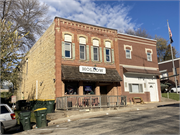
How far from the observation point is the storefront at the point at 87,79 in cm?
1732

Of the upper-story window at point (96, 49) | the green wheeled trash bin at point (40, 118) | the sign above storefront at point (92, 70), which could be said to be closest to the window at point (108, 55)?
the upper-story window at point (96, 49)

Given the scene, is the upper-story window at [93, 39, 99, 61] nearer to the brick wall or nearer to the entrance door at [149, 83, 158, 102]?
the brick wall

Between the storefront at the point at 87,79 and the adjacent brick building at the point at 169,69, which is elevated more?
the adjacent brick building at the point at 169,69

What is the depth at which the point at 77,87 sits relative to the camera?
18.6 metres

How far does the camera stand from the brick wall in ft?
59.6

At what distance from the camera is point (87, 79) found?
17641 millimetres

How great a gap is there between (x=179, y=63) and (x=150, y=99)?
14.8m

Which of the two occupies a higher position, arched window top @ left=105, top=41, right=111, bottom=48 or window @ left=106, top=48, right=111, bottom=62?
arched window top @ left=105, top=41, right=111, bottom=48

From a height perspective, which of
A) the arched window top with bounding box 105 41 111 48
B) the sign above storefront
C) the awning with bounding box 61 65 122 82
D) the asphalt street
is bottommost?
the asphalt street

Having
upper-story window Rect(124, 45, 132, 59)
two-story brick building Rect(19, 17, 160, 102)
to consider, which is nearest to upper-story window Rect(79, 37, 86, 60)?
two-story brick building Rect(19, 17, 160, 102)

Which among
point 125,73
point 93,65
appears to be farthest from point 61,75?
point 125,73

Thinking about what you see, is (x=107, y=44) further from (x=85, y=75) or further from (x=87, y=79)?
(x=87, y=79)

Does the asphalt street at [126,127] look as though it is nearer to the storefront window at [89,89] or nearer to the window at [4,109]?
the window at [4,109]

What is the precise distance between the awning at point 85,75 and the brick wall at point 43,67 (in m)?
1.54
